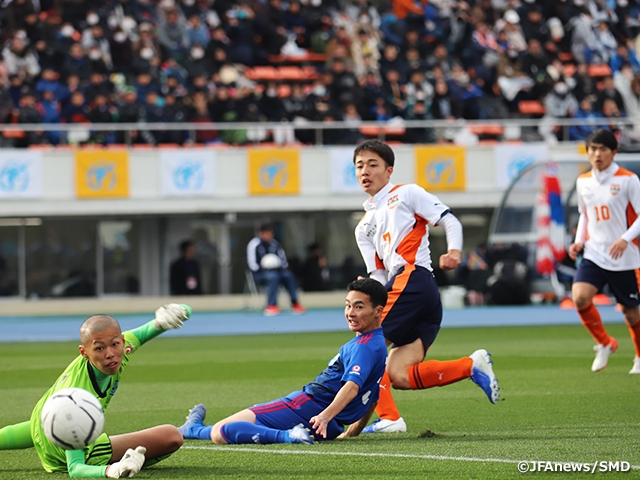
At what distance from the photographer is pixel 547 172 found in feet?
77.4

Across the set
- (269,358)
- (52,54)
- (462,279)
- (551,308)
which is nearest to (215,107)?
(52,54)

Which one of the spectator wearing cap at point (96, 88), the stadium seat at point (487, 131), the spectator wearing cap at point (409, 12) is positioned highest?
the spectator wearing cap at point (409, 12)

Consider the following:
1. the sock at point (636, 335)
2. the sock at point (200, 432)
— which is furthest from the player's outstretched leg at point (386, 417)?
the sock at point (636, 335)

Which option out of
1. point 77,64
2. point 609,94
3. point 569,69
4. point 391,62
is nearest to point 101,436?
point 77,64

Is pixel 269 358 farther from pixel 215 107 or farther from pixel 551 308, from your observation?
pixel 215 107

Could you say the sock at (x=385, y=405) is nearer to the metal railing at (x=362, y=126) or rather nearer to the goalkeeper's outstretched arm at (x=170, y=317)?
the goalkeeper's outstretched arm at (x=170, y=317)

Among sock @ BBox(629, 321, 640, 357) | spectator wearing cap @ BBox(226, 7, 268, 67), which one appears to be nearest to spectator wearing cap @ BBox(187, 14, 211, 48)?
spectator wearing cap @ BBox(226, 7, 268, 67)

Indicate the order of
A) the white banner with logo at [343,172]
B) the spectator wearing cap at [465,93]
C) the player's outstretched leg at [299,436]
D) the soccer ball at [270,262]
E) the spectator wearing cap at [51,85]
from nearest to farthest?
the player's outstretched leg at [299,436], the soccer ball at [270,262], the spectator wearing cap at [51,85], the white banner with logo at [343,172], the spectator wearing cap at [465,93]

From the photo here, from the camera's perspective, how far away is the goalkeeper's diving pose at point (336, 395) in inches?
248

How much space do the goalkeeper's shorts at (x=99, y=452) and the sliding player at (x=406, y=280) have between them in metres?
2.10

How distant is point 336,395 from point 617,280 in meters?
4.71

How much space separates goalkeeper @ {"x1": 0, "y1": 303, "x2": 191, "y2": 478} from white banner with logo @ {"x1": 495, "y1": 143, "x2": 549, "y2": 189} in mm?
20717

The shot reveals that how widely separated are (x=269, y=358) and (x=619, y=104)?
17369mm

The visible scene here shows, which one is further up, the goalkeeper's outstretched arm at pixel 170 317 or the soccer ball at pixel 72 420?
the goalkeeper's outstretched arm at pixel 170 317
